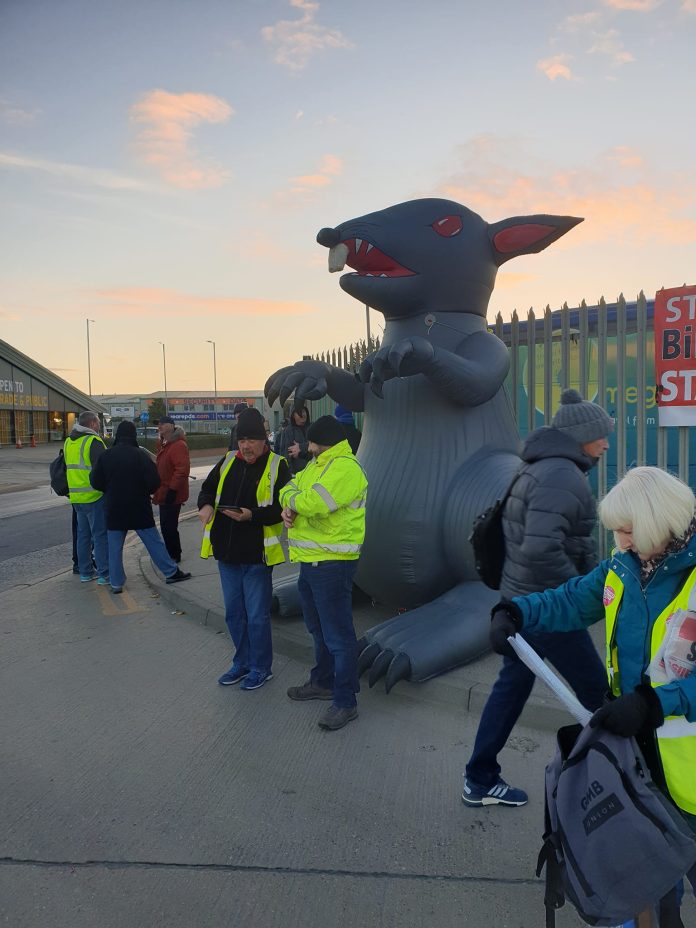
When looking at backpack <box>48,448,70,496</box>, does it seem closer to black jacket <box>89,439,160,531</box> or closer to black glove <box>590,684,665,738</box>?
black jacket <box>89,439,160,531</box>

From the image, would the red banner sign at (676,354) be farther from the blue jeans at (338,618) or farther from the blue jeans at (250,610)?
the blue jeans at (250,610)

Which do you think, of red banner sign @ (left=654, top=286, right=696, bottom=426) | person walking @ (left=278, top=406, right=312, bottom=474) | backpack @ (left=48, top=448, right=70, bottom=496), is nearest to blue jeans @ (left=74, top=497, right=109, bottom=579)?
backpack @ (left=48, top=448, right=70, bottom=496)

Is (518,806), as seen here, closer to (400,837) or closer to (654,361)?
(400,837)

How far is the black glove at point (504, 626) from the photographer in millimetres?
1993

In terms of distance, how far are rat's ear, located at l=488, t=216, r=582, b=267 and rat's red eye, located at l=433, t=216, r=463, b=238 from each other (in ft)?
0.85

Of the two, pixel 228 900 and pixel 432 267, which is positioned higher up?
pixel 432 267

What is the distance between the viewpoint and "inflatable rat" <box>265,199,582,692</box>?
4066 millimetres

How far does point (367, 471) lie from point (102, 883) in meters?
2.76

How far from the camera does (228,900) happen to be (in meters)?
2.18

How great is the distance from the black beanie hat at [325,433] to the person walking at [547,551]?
1.11 m

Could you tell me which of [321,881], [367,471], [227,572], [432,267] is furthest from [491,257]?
[321,881]

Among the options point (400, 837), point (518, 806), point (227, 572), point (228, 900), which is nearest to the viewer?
point (228, 900)

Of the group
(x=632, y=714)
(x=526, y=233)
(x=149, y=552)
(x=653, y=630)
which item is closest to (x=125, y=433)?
(x=149, y=552)

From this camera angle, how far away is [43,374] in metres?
40.2
